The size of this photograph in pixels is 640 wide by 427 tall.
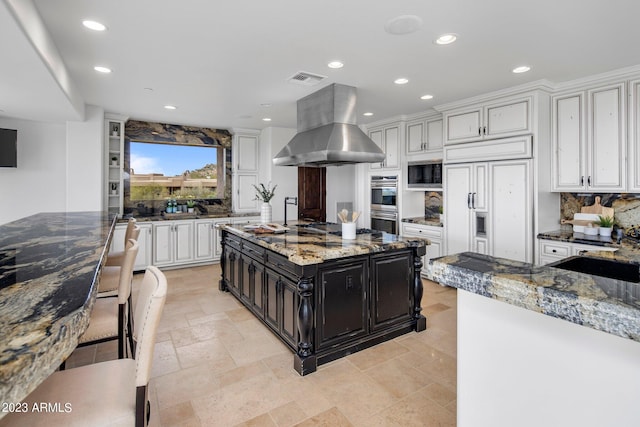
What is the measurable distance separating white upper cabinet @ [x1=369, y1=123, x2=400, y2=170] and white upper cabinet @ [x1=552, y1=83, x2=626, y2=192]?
217cm

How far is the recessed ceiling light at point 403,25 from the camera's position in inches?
92.2

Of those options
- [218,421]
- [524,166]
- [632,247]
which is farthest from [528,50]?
[218,421]

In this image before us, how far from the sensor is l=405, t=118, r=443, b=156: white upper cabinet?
16.3ft

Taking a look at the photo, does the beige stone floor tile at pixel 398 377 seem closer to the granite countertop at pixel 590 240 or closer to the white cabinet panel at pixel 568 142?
the granite countertop at pixel 590 240

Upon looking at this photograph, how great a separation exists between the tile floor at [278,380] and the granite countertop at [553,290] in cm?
135

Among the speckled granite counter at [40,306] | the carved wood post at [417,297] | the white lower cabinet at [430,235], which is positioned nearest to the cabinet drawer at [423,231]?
the white lower cabinet at [430,235]

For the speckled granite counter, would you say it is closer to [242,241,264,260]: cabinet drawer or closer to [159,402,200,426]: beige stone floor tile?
[159,402,200,426]: beige stone floor tile

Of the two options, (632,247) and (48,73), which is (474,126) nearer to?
(632,247)

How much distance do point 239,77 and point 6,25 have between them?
1904mm

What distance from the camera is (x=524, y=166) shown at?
3832mm

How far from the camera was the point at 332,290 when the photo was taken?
8.80ft

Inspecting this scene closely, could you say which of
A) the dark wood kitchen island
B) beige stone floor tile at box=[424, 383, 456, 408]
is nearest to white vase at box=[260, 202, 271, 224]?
the dark wood kitchen island

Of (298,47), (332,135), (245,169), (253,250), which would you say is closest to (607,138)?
(332,135)

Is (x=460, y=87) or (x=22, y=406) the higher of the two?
(x=460, y=87)
